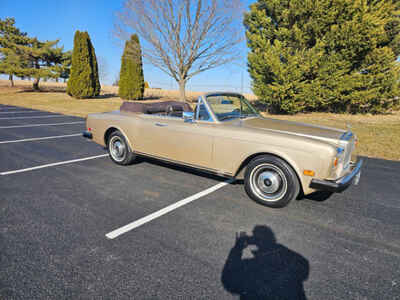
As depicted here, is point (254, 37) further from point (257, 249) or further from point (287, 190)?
point (257, 249)

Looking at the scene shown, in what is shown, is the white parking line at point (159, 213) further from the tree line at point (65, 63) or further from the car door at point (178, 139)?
the tree line at point (65, 63)

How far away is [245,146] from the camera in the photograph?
3.59 metres

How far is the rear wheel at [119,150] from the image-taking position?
5.09 m

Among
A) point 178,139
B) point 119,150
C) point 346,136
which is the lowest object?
point 119,150

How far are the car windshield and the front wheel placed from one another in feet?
3.36

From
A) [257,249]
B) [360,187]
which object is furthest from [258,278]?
[360,187]

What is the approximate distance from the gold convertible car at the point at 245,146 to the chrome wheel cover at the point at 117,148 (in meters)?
0.03

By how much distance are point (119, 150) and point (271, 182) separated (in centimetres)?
Result: 321

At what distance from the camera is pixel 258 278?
214 cm

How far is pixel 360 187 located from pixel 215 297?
3608 mm

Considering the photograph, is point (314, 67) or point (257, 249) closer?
point (257, 249)

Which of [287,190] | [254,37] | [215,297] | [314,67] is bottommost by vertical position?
[215,297]

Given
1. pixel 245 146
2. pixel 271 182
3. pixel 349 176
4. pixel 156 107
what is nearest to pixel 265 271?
pixel 271 182

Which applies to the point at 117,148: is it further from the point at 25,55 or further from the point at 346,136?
the point at 25,55
